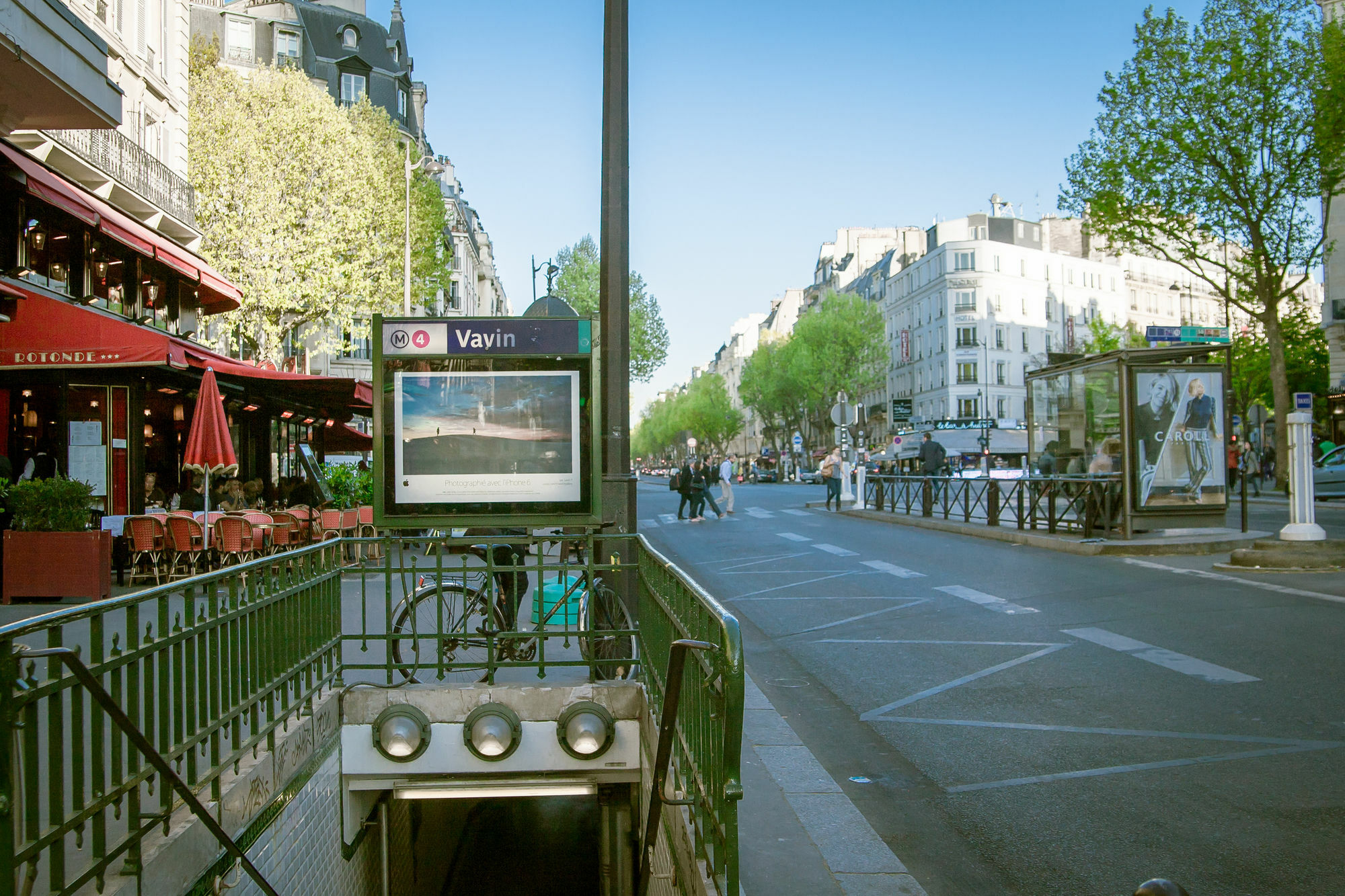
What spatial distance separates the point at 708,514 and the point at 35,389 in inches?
694

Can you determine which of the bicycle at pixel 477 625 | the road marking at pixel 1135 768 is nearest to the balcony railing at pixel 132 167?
the bicycle at pixel 477 625

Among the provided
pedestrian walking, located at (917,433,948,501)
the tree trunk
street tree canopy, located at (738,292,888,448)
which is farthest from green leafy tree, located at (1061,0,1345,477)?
street tree canopy, located at (738,292,888,448)

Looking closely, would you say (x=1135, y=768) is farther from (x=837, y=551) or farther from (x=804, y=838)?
(x=837, y=551)

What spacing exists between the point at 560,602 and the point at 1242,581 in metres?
8.30

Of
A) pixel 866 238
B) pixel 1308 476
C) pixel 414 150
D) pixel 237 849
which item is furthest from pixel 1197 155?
pixel 866 238

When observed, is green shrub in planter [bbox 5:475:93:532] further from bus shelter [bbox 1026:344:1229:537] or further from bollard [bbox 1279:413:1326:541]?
bus shelter [bbox 1026:344:1229:537]

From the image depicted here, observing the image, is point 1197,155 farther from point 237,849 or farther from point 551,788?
point 237,849

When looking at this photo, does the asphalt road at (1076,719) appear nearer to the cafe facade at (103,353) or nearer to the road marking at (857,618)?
the road marking at (857,618)

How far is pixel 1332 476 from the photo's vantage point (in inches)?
1113

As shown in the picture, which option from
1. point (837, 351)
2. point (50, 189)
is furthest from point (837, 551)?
point (837, 351)

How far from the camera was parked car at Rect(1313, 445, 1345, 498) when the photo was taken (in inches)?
1106

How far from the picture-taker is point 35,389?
16.4 m

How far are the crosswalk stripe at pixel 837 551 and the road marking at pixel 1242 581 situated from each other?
12.7 ft

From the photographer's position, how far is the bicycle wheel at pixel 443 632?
6438 mm
